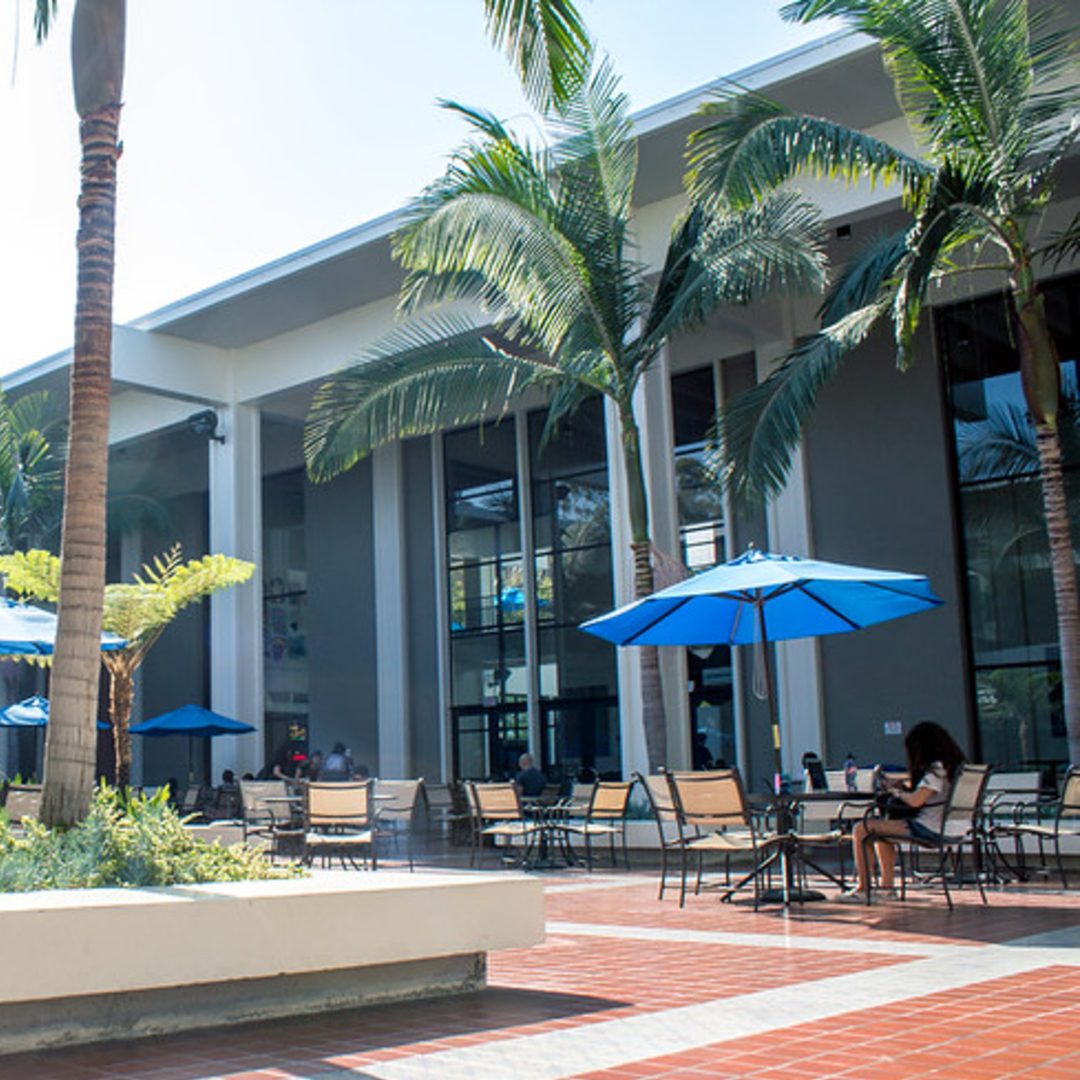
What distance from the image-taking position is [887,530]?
18594 mm

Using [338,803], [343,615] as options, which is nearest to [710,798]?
[338,803]

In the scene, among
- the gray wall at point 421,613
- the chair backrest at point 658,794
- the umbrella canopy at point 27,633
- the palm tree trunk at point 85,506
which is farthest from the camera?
the gray wall at point 421,613

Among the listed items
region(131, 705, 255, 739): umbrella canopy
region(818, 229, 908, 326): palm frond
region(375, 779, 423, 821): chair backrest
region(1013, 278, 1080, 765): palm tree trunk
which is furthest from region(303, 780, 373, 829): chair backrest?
region(131, 705, 255, 739): umbrella canopy

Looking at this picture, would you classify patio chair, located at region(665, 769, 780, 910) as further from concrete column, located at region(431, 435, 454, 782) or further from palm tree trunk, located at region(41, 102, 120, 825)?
concrete column, located at region(431, 435, 454, 782)

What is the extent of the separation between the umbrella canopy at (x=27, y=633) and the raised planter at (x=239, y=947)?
6.67 meters

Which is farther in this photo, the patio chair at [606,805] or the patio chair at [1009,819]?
the patio chair at [606,805]

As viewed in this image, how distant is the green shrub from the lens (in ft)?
18.2

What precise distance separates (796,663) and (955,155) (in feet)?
29.6

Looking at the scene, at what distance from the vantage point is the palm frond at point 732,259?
43.4ft

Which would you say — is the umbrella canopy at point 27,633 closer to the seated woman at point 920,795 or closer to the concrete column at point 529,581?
the seated woman at point 920,795

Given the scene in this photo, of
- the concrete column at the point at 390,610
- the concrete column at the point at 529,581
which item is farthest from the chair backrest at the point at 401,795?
the concrete column at the point at 390,610

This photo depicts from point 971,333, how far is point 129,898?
15.8m

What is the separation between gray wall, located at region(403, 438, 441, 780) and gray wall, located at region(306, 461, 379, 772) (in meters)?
0.86

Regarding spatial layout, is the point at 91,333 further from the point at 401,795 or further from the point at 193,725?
the point at 193,725
